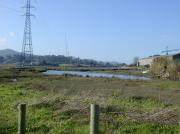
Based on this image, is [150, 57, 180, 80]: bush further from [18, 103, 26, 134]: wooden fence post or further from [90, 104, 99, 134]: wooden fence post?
[90, 104, 99, 134]: wooden fence post

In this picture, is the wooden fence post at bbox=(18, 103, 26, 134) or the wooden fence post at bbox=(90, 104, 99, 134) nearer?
the wooden fence post at bbox=(90, 104, 99, 134)

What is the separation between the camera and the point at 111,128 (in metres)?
11.9

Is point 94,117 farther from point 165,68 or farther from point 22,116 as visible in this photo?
point 165,68

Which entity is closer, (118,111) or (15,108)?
(118,111)

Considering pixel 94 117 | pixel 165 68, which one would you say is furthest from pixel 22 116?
pixel 165 68

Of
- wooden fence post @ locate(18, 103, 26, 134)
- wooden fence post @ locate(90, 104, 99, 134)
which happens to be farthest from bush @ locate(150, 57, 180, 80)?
wooden fence post @ locate(90, 104, 99, 134)

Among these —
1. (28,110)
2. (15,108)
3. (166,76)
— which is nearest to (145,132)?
(28,110)

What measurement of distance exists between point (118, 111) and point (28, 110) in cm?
393

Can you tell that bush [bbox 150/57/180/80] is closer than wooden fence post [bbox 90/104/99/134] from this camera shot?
No

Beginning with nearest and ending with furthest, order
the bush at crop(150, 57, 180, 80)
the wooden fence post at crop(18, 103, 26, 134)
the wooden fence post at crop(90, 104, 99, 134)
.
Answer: the wooden fence post at crop(90, 104, 99, 134)
the wooden fence post at crop(18, 103, 26, 134)
the bush at crop(150, 57, 180, 80)

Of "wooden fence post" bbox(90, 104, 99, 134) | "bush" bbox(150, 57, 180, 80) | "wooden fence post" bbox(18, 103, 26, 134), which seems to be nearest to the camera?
"wooden fence post" bbox(90, 104, 99, 134)

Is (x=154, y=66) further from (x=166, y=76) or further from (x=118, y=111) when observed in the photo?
(x=118, y=111)

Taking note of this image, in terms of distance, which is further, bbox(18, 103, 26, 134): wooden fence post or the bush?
the bush

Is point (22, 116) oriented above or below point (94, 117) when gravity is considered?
below
